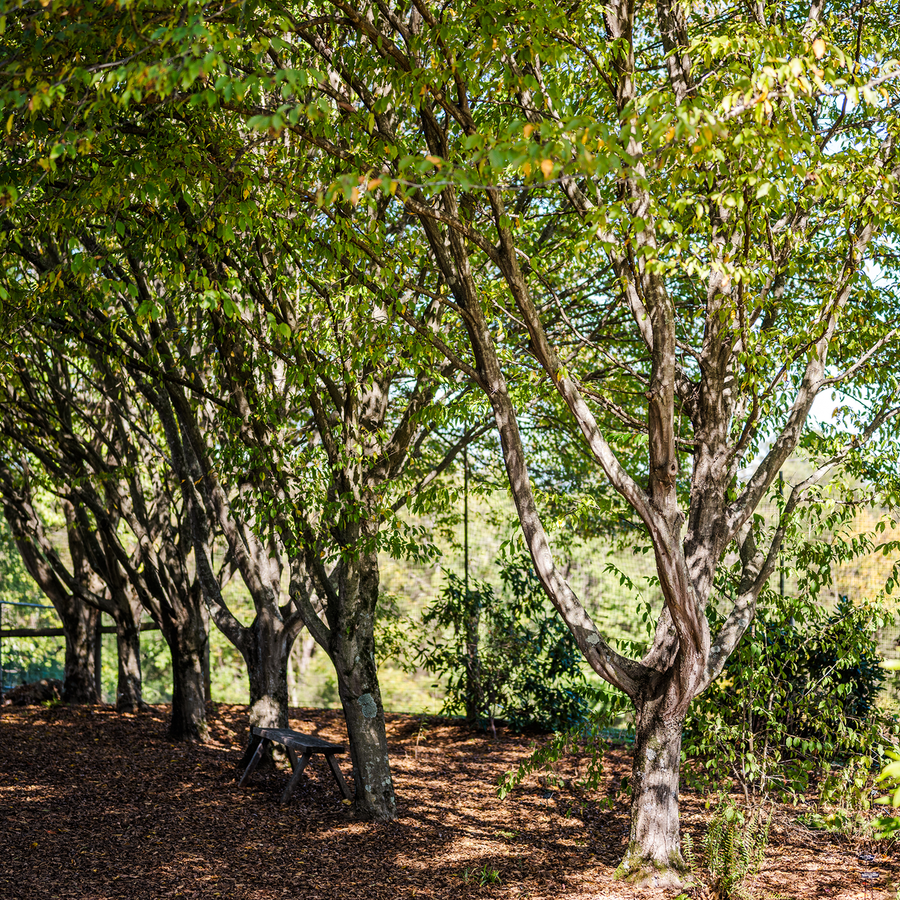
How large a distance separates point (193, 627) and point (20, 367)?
3.21 m

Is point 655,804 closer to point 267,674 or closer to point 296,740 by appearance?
point 296,740

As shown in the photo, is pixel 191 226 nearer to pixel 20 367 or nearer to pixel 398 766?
pixel 20 367

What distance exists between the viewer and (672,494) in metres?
4.84

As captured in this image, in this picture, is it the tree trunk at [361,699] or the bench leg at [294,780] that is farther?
the bench leg at [294,780]

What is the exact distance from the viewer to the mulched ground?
16.9 feet

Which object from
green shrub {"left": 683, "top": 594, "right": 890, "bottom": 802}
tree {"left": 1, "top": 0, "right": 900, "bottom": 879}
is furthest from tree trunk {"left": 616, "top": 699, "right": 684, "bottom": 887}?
green shrub {"left": 683, "top": 594, "right": 890, "bottom": 802}

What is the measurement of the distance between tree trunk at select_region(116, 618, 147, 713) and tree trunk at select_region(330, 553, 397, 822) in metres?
5.12

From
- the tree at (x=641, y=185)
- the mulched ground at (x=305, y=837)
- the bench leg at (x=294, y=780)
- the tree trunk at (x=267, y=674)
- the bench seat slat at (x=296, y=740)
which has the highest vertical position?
the tree at (x=641, y=185)

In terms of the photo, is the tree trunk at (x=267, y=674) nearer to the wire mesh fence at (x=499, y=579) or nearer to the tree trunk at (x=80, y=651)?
the wire mesh fence at (x=499, y=579)

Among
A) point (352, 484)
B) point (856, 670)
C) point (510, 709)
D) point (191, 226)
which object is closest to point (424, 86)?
point (191, 226)

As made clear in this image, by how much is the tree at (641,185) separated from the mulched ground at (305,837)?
39.4 inches

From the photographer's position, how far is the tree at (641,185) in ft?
12.4

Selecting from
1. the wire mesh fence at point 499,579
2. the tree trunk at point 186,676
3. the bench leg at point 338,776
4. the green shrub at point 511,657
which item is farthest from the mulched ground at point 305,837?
the wire mesh fence at point 499,579

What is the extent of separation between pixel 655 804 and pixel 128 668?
25.7 feet
